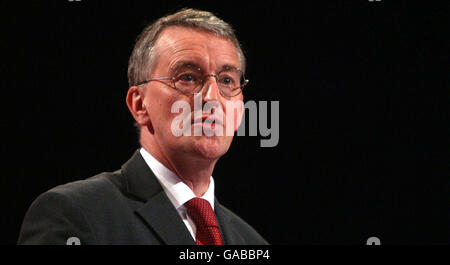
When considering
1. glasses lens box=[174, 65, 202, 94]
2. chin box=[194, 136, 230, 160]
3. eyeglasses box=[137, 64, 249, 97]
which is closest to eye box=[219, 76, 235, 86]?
eyeglasses box=[137, 64, 249, 97]

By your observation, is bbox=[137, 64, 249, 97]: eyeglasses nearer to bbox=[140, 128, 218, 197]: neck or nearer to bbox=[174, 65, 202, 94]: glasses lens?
bbox=[174, 65, 202, 94]: glasses lens

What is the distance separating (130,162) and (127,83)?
59 cm

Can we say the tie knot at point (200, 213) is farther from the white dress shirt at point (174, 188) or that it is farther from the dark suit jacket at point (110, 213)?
the dark suit jacket at point (110, 213)

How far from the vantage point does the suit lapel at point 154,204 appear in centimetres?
210

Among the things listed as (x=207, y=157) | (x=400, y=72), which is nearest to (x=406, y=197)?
(x=400, y=72)

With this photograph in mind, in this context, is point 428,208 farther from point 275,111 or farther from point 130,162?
point 130,162

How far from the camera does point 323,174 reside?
3102 mm

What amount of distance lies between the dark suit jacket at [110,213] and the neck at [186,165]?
0.08m

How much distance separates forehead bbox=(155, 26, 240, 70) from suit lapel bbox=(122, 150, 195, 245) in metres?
0.44

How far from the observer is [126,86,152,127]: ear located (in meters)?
2.44

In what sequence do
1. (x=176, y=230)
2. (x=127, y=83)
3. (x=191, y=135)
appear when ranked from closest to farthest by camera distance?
1. (x=176, y=230)
2. (x=191, y=135)
3. (x=127, y=83)

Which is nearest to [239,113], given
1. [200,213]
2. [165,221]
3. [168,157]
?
[168,157]

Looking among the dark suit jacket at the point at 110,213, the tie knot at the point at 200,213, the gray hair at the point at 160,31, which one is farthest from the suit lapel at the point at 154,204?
the gray hair at the point at 160,31

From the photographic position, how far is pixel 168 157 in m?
2.36
